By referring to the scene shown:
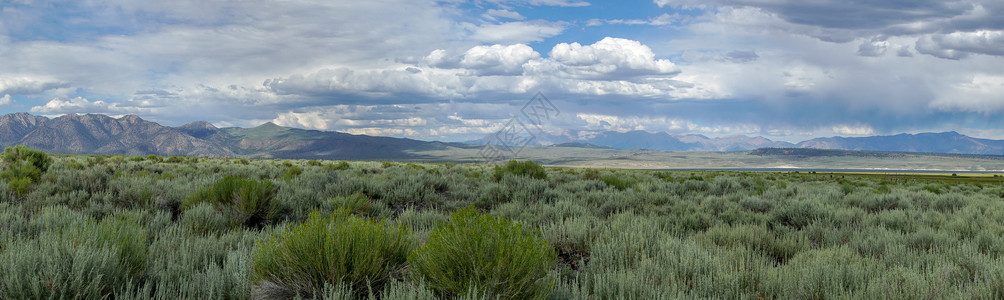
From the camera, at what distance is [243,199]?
268 inches

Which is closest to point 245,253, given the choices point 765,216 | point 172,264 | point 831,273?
point 172,264

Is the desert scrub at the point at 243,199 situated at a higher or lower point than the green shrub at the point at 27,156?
lower

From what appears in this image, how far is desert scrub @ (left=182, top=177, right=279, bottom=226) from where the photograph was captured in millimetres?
6801

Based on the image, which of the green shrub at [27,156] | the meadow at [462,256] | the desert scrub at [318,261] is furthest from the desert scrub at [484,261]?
the green shrub at [27,156]

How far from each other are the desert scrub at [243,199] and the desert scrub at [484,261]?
4.78 metres

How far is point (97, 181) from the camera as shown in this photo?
9344 millimetres

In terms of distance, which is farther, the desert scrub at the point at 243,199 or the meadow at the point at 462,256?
the desert scrub at the point at 243,199

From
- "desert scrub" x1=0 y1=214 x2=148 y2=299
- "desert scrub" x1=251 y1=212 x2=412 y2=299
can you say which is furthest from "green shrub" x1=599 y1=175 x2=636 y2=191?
"desert scrub" x1=0 y1=214 x2=148 y2=299

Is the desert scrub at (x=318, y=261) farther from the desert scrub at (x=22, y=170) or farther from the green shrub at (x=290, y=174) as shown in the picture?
the green shrub at (x=290, y=174)

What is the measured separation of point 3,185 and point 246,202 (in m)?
5.28

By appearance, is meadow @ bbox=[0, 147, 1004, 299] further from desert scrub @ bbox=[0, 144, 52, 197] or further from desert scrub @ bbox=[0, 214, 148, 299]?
desert scrub @ bbox=[0, 144, 52, 197]

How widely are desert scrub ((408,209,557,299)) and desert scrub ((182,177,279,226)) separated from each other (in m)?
4.78

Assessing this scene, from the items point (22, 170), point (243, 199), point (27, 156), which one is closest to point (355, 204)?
point (243, 199)

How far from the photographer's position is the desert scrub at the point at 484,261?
293 cm
